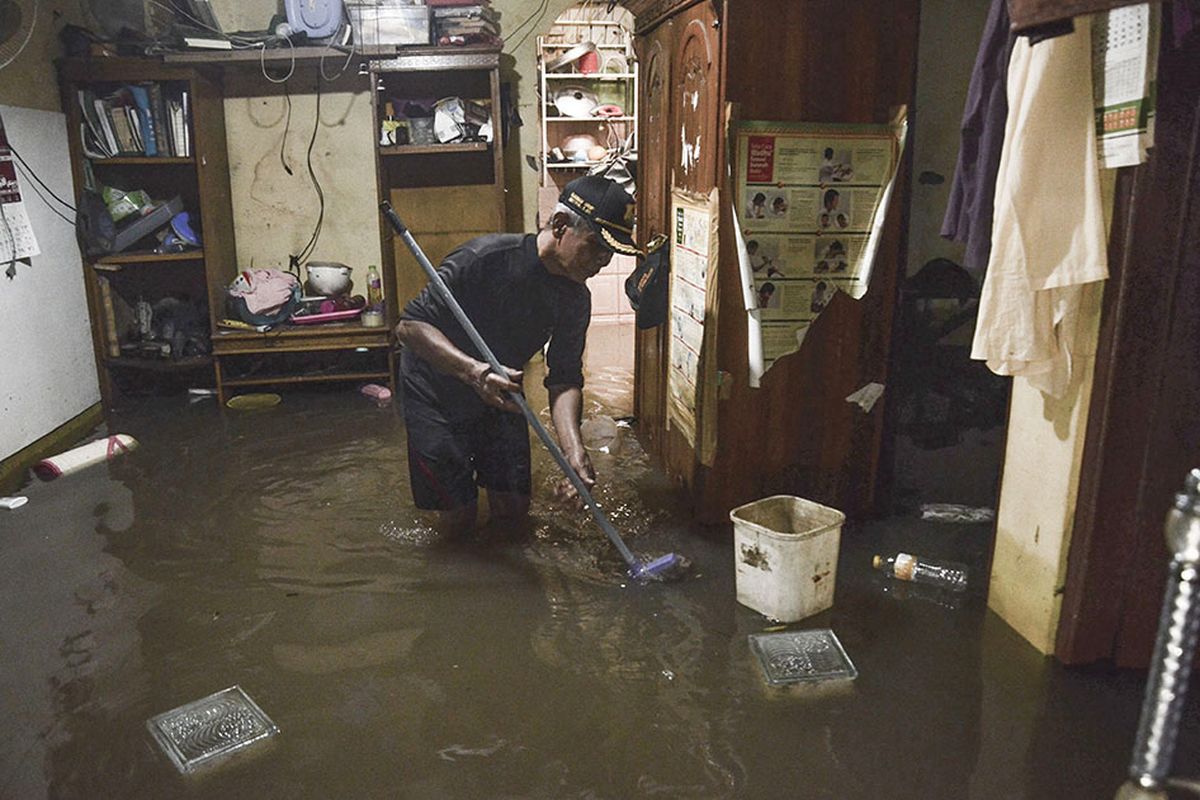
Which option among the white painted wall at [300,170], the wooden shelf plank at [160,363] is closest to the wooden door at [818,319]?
the white painted wall at [300,170]

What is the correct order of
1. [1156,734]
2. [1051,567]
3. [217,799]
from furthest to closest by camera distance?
[1051,567] < [217,799] < [1156,734]

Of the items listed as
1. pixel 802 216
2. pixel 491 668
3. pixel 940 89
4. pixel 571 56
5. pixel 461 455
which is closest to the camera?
pixel 491 668

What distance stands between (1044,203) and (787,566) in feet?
3.56

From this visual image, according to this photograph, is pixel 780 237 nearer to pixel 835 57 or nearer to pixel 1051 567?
pixel 835 57

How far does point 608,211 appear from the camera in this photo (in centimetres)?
248

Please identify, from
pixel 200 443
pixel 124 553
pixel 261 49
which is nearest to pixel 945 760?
pixel 124 553

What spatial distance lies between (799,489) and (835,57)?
139cm

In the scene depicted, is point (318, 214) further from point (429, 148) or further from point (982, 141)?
point (982, 141)

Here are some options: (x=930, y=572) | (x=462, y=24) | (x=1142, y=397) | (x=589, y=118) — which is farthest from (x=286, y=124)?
(x=1142, y=397)

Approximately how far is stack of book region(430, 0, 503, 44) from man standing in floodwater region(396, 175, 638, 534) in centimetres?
228

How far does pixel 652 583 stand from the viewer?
2.64m

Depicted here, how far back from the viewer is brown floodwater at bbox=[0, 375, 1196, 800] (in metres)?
1.82

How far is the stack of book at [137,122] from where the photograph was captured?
4.42m

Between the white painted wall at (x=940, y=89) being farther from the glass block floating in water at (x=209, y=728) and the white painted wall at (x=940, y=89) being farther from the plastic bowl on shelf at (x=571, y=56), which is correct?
the plastic bowl on shelf at (x=571, y=56)
